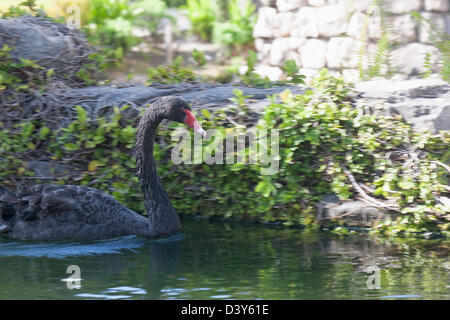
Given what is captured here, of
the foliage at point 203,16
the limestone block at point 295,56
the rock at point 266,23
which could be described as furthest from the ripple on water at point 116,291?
the foliage at point 203,16

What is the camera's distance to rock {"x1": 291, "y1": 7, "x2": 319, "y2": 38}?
10.2m

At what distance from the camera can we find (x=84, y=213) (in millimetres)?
5723

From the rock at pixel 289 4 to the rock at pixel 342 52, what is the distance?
818mm

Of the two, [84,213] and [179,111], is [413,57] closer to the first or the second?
[179,111]

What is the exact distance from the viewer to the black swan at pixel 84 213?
5.71 m

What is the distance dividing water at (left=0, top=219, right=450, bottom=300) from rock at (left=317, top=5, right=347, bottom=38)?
4525mm

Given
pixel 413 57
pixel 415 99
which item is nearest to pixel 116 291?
pixel 415 99

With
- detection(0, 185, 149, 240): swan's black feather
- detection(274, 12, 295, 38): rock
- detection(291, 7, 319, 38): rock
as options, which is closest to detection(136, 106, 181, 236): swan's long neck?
detection(0, 185, 149, 240): swan's black feather

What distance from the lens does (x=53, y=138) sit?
268 inches

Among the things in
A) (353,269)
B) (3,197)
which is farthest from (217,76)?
(353,269)

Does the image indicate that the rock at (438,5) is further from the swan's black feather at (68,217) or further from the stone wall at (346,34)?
the swan's black feather at (68,217)

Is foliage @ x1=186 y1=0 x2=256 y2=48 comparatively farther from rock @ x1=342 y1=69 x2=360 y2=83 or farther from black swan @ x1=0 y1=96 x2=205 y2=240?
black swan @ x1=0 y1=96 x2=205 y2=240
